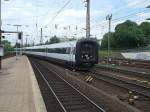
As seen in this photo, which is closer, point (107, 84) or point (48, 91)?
point (48, 91)

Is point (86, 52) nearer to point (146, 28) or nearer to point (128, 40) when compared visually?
point (128, 40)

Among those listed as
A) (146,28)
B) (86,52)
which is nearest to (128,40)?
(146,28)

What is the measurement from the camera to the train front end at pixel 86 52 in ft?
123

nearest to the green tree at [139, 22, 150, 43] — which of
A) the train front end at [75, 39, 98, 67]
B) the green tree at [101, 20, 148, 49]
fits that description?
the green tree at [101, 20, 148, 49]

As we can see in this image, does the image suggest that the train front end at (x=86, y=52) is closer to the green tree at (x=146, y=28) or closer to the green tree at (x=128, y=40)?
the green tree at (x=128, y=40)

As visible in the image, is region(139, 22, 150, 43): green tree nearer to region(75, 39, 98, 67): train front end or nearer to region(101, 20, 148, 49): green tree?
region(101, 20, 148, 49): green tree

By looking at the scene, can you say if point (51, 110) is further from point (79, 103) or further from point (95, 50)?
point (95, 50)

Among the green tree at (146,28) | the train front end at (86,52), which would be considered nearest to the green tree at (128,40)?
the green tree at (146,28)

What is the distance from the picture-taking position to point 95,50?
38.2 meters

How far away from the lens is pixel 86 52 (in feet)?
125

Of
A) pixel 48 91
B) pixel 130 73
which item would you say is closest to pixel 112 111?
pixel 48 91

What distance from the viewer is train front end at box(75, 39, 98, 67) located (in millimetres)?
37500

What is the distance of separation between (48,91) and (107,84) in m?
5.18

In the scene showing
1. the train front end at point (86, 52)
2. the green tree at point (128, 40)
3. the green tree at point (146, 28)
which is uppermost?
the green tree at point (146, 28)
